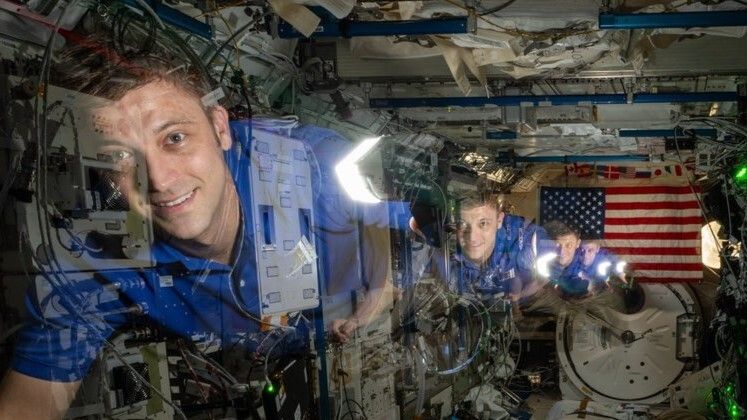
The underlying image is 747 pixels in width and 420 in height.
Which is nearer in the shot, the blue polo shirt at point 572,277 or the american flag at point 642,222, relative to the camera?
the american flag at point 642,222

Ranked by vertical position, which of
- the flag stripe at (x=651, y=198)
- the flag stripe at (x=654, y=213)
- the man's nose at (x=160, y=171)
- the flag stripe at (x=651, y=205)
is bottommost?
the flag stripe at (x=654, y=213)

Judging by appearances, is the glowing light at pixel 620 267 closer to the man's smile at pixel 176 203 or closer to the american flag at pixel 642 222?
the american flag at pixel 642 222

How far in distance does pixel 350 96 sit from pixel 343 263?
1864 mm

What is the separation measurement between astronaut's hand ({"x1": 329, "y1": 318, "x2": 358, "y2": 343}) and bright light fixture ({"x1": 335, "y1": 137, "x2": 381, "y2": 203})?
1428 mm

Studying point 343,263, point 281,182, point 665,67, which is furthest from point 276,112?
point 665,67

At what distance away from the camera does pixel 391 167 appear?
282 inches

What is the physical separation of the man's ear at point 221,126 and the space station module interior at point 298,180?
0.02m

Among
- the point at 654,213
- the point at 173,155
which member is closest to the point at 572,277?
the point at 654,213

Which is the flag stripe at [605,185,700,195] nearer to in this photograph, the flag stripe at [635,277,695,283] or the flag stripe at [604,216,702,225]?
the flag stripe at [604,216,702,225]

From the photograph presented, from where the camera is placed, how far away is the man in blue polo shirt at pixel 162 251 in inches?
110

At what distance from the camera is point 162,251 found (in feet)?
12.0

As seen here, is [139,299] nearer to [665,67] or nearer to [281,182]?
[281,182]

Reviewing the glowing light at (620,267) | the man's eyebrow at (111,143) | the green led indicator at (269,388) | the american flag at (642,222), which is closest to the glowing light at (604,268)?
the glowing light at (620,267)

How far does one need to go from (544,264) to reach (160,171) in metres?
9.35
